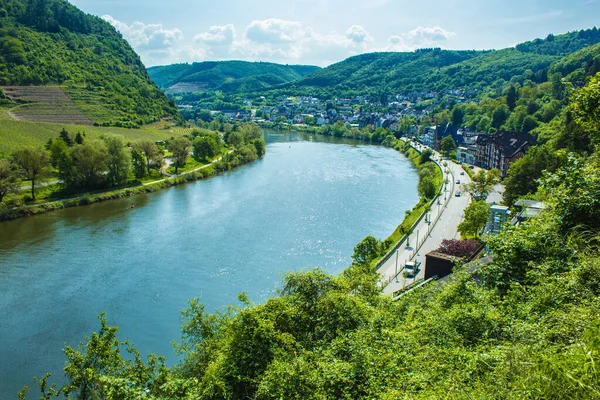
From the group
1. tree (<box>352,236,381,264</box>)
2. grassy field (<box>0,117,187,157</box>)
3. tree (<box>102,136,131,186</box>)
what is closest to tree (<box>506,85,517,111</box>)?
grassy field (<box>0,117,187,157</box>)

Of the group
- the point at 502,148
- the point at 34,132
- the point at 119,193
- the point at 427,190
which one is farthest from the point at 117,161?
the point at 502,148

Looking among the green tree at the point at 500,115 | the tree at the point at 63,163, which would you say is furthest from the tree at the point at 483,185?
the green tree at the point at 500,115

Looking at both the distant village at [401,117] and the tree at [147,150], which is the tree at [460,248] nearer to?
the distant village at [401,117]

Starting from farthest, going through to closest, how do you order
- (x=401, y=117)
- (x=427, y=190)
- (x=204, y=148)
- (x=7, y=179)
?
(x=401, y=117) → (x=204, y=148) → (x=427, y=190) → (x=7, y=179)

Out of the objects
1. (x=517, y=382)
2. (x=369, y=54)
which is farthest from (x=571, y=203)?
(x=369, y=54)

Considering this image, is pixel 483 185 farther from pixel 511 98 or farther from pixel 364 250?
pixel 511 98

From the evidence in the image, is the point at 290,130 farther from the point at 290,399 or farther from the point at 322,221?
the point at 290,399
